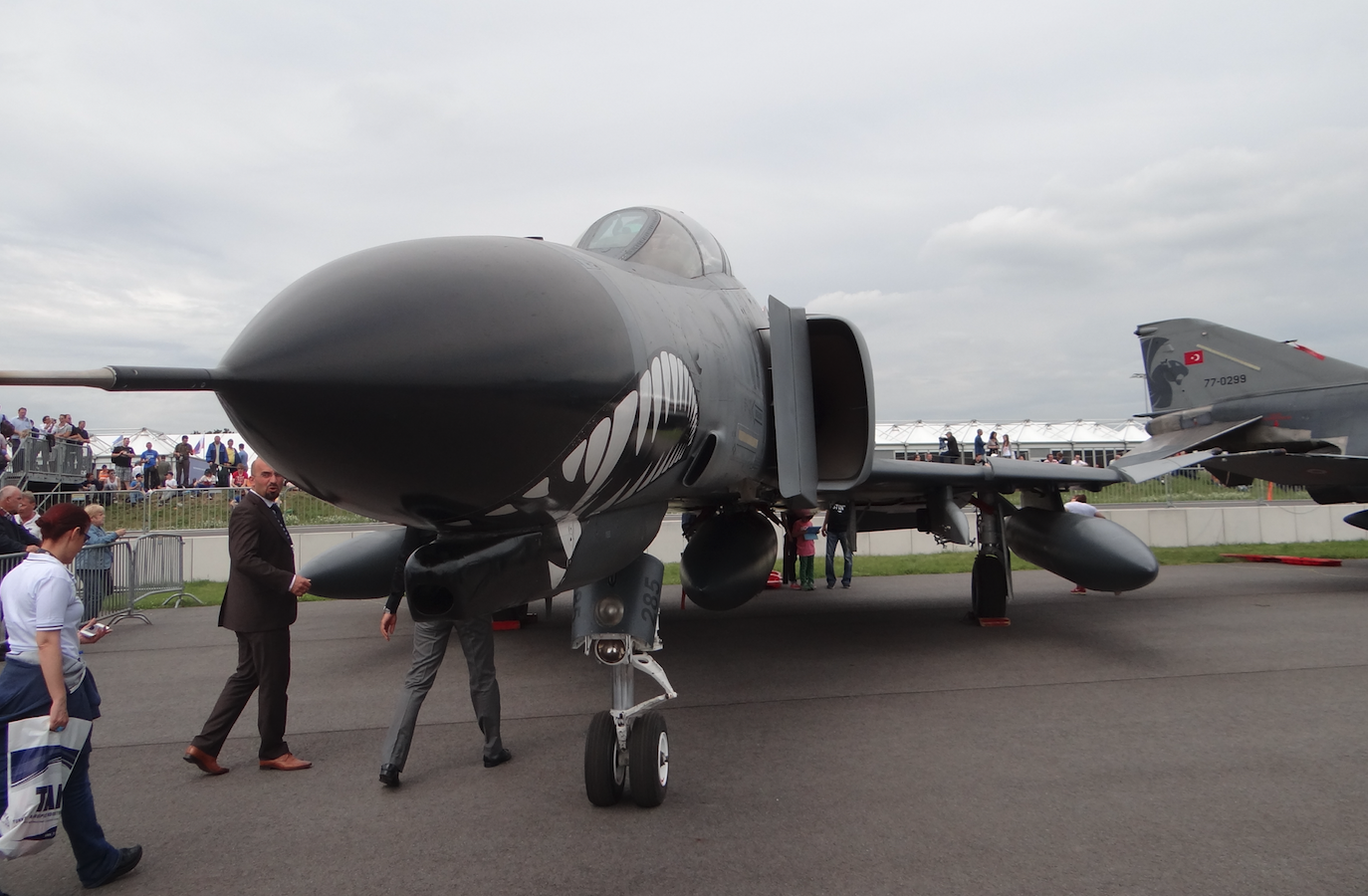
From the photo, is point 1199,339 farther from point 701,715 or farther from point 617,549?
point 617,549

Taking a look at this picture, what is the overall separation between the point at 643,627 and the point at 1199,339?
12.5m

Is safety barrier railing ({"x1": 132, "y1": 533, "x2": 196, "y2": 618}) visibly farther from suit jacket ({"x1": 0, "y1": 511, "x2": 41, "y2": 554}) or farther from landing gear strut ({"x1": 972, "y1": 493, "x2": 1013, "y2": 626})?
landing gear strut ({"x1": 972, "y1": 493, "x2": 1013, "y2": 626})

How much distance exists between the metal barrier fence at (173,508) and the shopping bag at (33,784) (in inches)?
404

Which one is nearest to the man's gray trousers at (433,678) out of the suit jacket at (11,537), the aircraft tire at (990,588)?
the suit jacket at (11,537)

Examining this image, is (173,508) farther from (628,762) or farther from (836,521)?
(628,762)

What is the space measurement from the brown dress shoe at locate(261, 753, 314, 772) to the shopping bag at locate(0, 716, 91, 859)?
1.52 metres

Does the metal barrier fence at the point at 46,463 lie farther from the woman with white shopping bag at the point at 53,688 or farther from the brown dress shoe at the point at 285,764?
the woman with white shopping bag at the point at 53,688

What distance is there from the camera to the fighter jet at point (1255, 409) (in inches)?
440

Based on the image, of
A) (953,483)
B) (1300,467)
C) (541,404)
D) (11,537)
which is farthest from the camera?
(1300,467)

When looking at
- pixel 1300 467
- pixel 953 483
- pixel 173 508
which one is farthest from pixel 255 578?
pixel 1300 467

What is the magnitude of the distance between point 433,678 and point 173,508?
11.5 meters

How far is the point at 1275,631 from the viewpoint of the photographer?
7.55m

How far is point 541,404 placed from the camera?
2.18 metres

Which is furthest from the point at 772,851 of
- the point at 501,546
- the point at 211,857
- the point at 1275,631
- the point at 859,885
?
the point at 1275,631
